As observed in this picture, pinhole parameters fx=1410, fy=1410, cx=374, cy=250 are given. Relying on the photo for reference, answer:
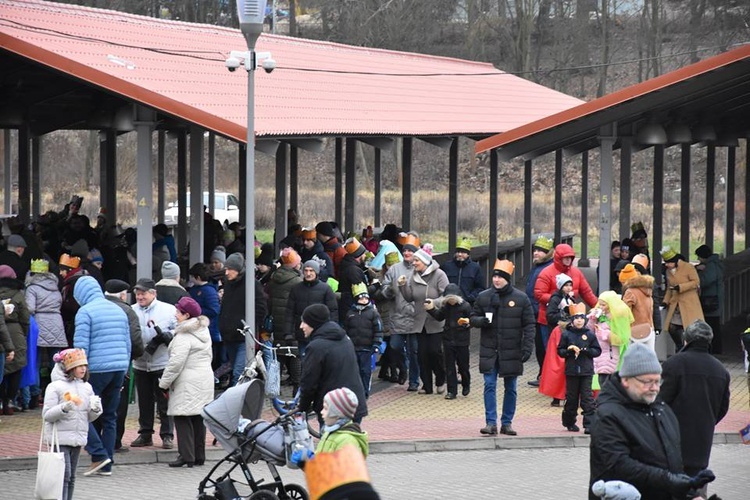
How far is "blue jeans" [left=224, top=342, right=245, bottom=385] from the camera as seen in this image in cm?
1470

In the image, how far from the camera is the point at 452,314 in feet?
52.5

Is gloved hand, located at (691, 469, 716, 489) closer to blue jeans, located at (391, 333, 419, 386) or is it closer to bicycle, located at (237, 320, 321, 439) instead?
bicycle, located at (237, 320, 321, 439)

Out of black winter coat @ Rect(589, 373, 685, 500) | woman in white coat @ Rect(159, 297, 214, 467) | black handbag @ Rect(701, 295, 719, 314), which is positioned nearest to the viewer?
black winter coat @ Rect(589, 373, 685, 500)

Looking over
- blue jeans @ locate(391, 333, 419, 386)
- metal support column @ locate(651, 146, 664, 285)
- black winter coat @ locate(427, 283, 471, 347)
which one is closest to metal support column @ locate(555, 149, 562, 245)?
metal support column @ locate(651, 146, 664, 285)

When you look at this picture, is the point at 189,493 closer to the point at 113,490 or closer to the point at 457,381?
the point at 113,490

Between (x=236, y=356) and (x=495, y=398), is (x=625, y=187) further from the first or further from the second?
(x=236, y=356)

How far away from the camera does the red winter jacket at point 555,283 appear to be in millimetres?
15797

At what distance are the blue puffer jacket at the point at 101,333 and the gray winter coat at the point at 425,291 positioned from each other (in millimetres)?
4730

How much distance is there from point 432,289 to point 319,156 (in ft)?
163

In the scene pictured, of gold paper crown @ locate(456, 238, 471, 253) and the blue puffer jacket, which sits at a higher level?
gold paper crown @ locate(456, 238, 471, 253)

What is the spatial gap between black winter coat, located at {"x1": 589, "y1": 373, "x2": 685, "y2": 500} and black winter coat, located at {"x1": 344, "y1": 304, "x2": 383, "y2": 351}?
26.0 ft

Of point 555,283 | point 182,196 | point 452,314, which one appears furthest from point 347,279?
point 182,196

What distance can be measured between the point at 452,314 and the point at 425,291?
443mm

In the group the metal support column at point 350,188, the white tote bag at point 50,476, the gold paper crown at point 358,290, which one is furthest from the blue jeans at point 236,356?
the metal support column at point 350,188
